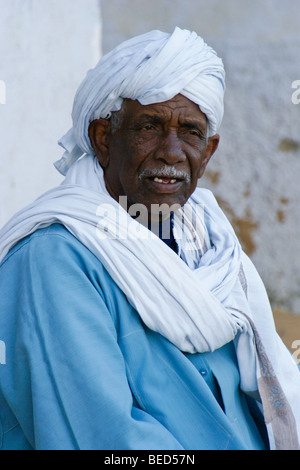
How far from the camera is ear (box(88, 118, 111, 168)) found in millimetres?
2568

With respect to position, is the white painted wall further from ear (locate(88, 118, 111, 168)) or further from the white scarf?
the white scarf

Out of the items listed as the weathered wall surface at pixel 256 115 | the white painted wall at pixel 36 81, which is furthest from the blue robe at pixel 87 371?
the weathered wall surface at pixel 256 115

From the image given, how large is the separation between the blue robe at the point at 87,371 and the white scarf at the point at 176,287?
0.13 ft

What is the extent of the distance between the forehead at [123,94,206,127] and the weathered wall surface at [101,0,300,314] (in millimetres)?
3026

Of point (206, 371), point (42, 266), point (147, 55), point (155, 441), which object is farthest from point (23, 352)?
point (147, 55)

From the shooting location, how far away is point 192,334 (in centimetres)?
226

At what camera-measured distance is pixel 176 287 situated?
2258 millimetres

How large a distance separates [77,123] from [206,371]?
3.19ft

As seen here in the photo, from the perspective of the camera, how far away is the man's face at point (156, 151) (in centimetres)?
246

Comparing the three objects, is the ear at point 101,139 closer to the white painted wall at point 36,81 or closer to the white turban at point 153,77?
the white turban at point 153,77

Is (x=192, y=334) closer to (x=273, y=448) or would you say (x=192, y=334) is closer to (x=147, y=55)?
(x=273, y=448)

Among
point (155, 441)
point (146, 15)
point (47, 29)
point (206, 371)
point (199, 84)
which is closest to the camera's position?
point (155, 441)

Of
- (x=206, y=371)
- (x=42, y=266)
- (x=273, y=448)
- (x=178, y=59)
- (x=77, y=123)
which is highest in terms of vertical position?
(x=178, y=59)

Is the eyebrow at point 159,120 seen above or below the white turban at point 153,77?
below
